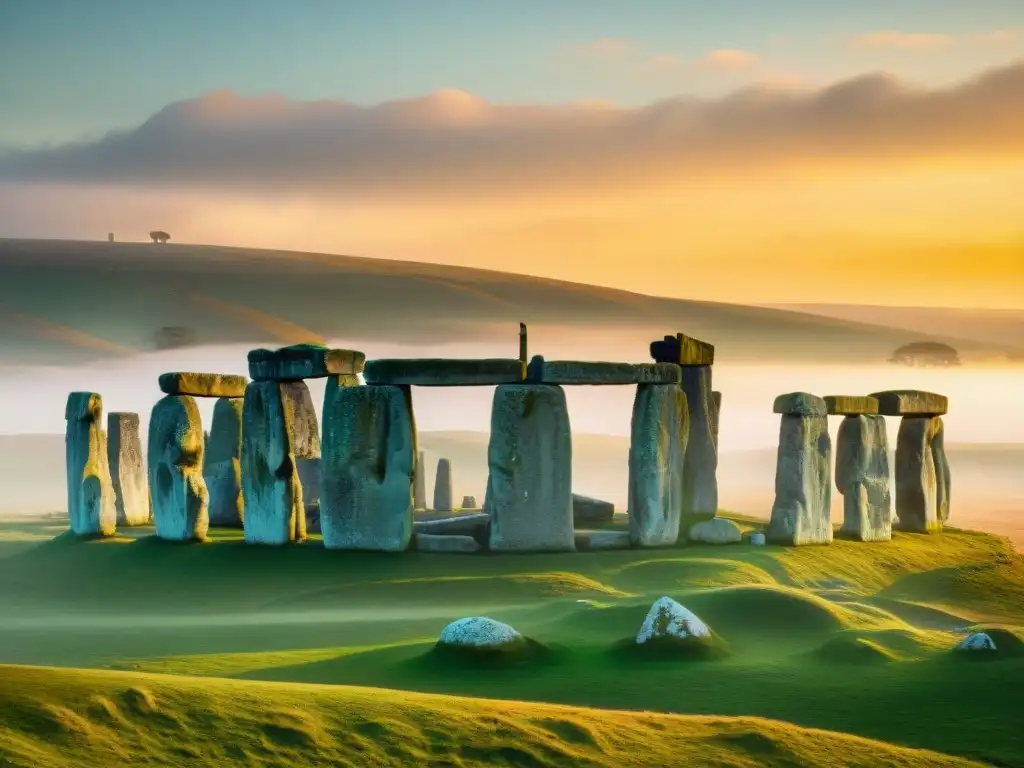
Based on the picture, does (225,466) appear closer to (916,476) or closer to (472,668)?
(916,476)

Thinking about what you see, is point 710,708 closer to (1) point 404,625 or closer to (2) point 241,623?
(1) point 404,625

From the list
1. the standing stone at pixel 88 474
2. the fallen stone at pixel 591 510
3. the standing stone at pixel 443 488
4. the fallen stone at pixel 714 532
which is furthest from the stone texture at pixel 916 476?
the standing stone at pixel 88 474

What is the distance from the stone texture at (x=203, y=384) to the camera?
93.3 ft

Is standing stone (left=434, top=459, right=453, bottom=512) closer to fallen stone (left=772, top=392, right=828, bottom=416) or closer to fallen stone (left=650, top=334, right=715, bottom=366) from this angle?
fallen stone (left=650, top=334, right=715, bottom=366)

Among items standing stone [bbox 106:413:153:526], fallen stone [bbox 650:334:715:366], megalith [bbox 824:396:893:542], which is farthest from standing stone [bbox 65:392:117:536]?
megalith [bbox 824:396:893:542]

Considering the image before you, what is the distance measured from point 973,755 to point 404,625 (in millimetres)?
8959

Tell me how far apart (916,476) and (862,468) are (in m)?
3.35

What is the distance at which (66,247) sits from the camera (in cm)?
8638

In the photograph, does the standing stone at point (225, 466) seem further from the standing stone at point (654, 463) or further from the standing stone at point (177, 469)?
the standing stone at point (654, 463)

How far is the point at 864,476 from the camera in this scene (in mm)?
31984

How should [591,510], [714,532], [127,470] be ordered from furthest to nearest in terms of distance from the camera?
1. [127,470]
2. [591,510]
3. [714,532]

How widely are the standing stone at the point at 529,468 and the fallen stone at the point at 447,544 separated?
39 cm

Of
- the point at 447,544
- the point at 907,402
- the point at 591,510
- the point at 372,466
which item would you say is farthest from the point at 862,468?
the point at 372,466

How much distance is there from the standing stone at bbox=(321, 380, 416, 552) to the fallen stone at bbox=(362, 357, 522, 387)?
1.10 ft
